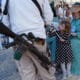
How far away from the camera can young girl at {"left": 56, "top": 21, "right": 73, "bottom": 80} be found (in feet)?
20.5

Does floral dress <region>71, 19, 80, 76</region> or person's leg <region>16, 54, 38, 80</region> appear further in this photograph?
floral dress <region>71, 19, 80, 76</region>

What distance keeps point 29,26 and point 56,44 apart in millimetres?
2497

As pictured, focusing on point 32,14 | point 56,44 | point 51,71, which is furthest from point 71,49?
point 32,14

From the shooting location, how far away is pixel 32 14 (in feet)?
12.7

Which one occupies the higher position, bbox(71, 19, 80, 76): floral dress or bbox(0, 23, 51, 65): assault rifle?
bbox(0, 23, 51, 65): assault rifle

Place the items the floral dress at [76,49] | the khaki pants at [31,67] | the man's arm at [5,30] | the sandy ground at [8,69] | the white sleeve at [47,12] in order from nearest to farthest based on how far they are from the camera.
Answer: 1. the man's arm at [5,30]
2. the khaki pants at [31,67]
3. the white sleeve at [47,12]
4. the floral dress at [76,49]
5. the sandy ground at [8,69]

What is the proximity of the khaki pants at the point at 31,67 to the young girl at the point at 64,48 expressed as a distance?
2123 mm

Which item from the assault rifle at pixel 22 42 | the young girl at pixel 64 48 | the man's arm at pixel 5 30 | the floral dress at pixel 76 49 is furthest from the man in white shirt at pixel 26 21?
the young girl at pixel 64 48

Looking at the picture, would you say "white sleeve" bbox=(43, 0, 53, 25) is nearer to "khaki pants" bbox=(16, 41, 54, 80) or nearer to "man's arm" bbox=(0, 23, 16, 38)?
"khaki pants" bbox=(16, 41, 54, 80)

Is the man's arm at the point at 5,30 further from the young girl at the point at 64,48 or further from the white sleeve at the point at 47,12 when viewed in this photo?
the young girl at the point at 64,48

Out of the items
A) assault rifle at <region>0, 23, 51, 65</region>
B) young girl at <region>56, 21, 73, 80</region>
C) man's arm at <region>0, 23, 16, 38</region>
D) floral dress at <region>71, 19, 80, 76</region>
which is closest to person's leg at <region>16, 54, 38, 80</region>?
assault rifle at <region>0, 23, 51, 65</region>

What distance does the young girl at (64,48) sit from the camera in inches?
246

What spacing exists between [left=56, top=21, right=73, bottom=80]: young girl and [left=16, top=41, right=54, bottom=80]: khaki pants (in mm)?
2123

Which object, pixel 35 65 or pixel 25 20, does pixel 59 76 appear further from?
pixel 25 20
